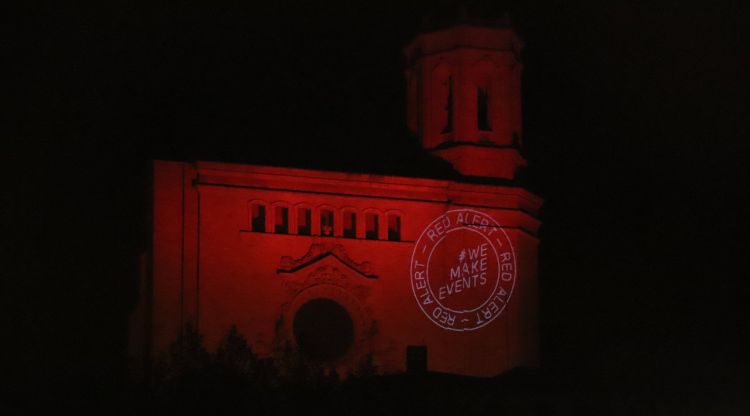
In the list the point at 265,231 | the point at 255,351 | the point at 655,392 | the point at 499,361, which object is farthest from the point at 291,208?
the point at 655,392

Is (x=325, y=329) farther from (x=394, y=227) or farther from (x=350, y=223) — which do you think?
(x=394, y=227)

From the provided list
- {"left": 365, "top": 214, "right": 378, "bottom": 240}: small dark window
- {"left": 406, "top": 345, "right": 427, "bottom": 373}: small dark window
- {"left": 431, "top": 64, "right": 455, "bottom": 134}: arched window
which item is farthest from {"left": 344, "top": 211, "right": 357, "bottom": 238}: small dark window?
{"left": 431, "top": 64, "right": 455, "bottom": 134}: arched window

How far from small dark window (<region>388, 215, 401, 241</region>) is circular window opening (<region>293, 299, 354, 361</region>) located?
3721mm

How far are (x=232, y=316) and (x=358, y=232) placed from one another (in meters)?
6.06

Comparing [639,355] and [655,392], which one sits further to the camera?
[639,355]

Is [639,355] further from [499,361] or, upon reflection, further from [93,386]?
[93,386]

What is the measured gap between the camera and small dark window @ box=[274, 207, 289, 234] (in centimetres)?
6384

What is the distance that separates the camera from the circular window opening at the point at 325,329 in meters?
63.7

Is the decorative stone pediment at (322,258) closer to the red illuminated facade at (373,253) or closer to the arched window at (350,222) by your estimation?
the red illuminated facade at (373,253)

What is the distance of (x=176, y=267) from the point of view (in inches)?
2442

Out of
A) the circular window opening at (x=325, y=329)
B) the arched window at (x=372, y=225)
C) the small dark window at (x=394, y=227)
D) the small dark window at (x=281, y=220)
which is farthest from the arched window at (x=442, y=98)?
the circular window opening at (x=325, y=329)

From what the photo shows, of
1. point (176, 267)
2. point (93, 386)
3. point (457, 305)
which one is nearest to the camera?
point (93, 386)

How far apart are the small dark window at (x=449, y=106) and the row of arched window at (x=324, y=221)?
5.89m

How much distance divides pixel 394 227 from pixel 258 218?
559 centimetres
